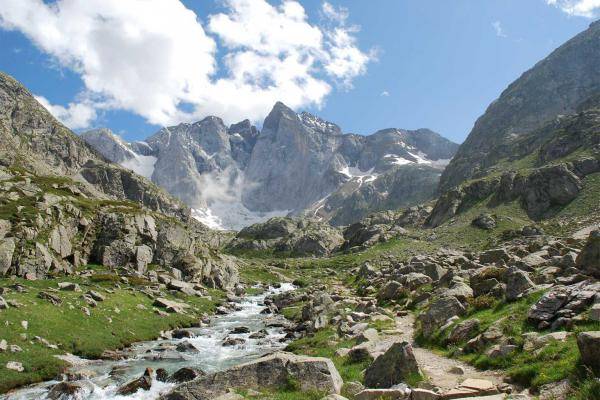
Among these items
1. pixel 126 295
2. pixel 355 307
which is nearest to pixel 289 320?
pixel 355 307

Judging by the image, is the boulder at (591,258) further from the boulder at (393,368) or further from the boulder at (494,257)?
the boulder at (494,257)

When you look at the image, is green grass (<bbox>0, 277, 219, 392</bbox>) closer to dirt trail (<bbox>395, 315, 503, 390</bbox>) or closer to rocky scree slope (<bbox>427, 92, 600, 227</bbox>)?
dirt trail (<bbox>395, 315, 503, 390</bbox>)

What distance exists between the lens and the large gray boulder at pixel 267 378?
712 inches

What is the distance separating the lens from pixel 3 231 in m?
49.2

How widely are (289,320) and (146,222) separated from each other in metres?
36.5

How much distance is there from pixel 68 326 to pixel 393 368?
28.3 m

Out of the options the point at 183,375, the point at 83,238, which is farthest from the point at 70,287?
the point at 183,375

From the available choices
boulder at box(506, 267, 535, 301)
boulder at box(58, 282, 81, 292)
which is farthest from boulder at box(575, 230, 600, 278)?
boulder at box(58, 282, 81, 292)

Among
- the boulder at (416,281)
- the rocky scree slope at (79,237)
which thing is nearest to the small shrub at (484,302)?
the boulder at (416,281)

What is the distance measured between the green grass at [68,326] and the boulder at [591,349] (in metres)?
29.3

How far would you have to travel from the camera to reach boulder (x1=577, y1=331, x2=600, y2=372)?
498 inches

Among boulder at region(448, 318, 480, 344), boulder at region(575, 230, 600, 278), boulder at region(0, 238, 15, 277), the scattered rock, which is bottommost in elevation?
the scattered rock

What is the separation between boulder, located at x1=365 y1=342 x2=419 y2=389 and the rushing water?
13.3 meters

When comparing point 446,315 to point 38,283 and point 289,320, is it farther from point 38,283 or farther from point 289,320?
point 38,283
